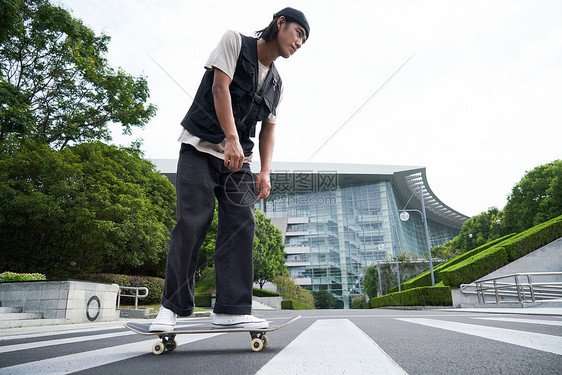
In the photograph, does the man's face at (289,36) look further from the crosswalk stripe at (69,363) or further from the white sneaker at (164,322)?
the crosswalk stripe at (69,363)

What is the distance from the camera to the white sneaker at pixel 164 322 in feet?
5.86

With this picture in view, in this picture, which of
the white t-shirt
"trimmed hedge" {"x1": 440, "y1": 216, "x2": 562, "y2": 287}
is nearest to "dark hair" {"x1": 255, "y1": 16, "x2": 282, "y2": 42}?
the white t-shirt

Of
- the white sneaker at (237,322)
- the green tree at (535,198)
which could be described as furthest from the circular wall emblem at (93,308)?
the green tree at (535,198)

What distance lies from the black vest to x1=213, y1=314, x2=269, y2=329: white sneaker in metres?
0.99

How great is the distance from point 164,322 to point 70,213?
14.0 m

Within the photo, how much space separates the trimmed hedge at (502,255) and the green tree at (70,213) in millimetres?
13405

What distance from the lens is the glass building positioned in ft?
192

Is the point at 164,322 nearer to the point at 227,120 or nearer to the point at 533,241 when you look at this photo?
the point at 227,120

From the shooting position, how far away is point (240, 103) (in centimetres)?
218

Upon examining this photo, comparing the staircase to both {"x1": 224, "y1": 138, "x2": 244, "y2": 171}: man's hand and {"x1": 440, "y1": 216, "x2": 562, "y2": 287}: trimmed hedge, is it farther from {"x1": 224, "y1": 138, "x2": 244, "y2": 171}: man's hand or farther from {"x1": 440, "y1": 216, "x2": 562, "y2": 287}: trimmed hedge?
{"x1": 440, "y1": 216, "x2": 562, "y2": 287}: trimmed hedge

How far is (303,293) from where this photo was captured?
42.7 m

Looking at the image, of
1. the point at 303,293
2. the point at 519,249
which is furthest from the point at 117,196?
the point at 303,293

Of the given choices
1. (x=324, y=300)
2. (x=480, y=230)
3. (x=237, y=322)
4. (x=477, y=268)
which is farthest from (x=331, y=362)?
(x=324, y=300)

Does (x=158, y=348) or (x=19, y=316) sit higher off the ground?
(x=158, y=348)
